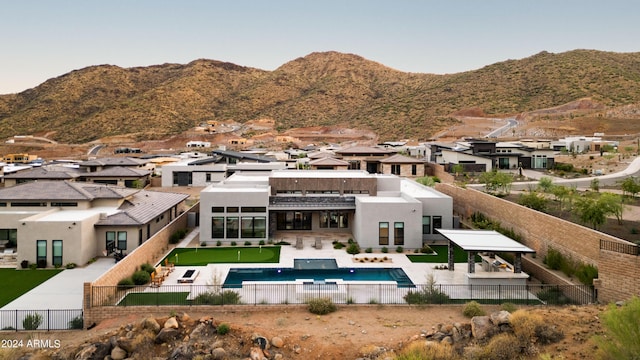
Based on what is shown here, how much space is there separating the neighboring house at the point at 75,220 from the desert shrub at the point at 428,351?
62.5ft

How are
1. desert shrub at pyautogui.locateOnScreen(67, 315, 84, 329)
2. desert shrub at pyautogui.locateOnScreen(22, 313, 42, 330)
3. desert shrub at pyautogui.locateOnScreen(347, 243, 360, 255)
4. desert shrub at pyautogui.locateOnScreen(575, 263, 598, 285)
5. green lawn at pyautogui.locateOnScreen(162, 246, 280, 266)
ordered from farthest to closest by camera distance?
desert shrub at pyautogui.locateOnScreen(347, 243, 360, 255), green lawn at pyautogui.locateOnScreen(162, 246, 280, 266), desert shrub at pyautogui.locateOnScreen(575, 263, 598, 285), desert shrub at pyautogui.locateOnScreen(67, 315, 84, 329), desert shrub at pyautogui.locateOnScreen(22, 313, 42, 330)

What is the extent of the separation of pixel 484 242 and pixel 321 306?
983cm

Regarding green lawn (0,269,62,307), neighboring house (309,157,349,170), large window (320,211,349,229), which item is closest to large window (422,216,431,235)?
large window (320,211,349,229)

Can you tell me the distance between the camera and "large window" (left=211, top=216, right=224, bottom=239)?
31188mm

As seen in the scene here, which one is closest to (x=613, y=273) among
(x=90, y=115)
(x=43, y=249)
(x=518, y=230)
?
(x=518, y=230)

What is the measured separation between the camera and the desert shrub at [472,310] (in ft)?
59.4

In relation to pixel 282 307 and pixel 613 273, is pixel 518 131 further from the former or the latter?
Answer: pixel 282 307

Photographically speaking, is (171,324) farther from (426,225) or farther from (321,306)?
(426,225)

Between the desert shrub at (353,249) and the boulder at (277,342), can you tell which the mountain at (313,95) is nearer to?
the desert shrub at (353,249)

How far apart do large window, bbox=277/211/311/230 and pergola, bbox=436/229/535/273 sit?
1301cm

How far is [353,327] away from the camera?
17125mm

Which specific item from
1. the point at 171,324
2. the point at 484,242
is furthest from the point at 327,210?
the point at 171,324

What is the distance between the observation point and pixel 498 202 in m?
32.2

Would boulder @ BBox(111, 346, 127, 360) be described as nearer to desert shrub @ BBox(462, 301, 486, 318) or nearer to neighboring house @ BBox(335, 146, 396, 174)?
desert shrub @ BBox(462, 301, 486, 318)
